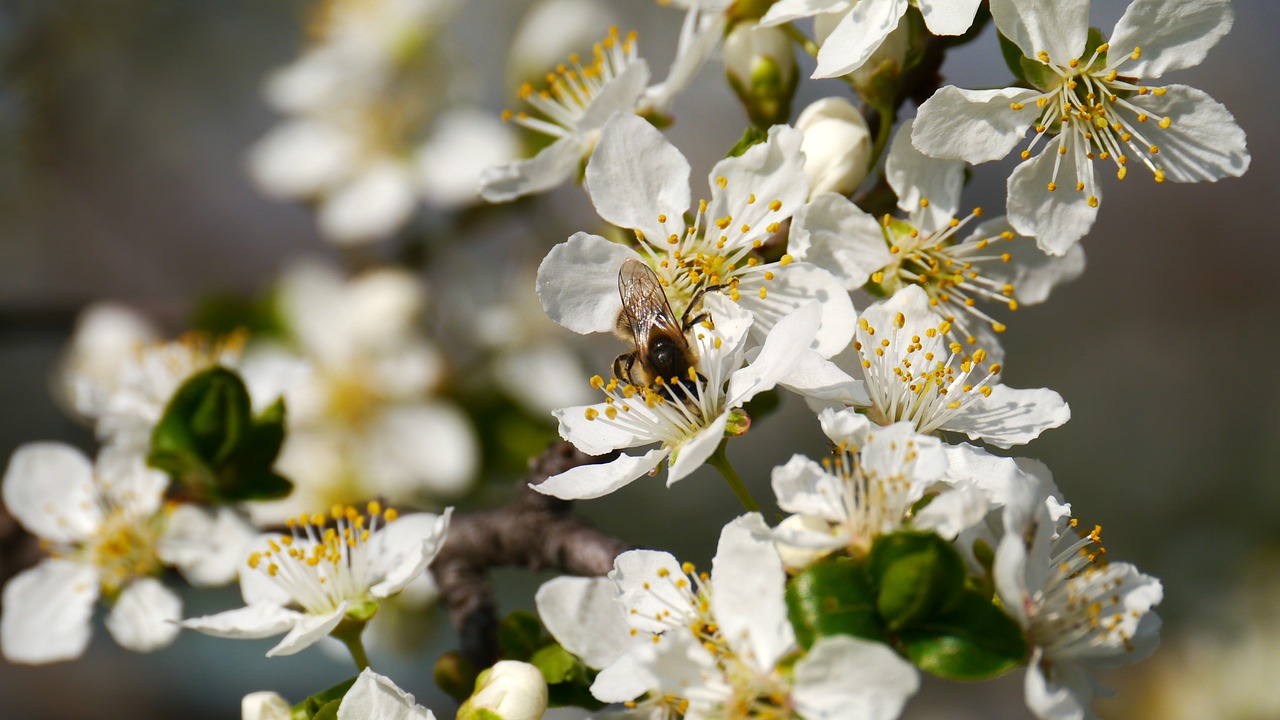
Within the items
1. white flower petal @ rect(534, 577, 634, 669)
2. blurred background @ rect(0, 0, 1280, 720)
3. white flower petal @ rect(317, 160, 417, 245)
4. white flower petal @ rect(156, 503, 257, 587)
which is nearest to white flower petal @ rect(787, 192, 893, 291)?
white flower petal @ rect(534, 577, 634, 669)

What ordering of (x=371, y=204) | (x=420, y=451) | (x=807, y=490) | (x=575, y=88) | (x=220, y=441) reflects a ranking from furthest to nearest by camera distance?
(x=371, y=204), (x=420, y=451), (x=575, y=88), (x=220, y=441), (x=807, y=490)

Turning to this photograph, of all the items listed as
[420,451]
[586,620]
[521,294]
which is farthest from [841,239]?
[521,294]

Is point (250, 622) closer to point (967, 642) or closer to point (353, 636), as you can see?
point (353, 636)

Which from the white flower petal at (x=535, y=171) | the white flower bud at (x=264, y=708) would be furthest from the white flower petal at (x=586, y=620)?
the white flower petal at (x=535, y=171)

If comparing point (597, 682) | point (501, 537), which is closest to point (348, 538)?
point (501, 537)

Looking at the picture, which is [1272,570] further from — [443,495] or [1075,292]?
[443,495]
